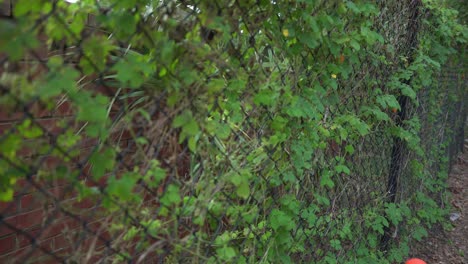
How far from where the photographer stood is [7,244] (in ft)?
6.36

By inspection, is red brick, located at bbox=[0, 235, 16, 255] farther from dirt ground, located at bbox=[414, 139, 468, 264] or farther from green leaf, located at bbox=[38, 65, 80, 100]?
dirt ground, located at bbox=[414, 139, 468, 264]

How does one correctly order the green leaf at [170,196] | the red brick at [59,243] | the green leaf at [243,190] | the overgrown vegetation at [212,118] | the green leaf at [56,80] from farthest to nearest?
the red brick at [59,243] < the green leaf at [243,190] < the green leaf at [170,196] < the overgrown vegetation at [212,118] < the green leaf at [56,80]

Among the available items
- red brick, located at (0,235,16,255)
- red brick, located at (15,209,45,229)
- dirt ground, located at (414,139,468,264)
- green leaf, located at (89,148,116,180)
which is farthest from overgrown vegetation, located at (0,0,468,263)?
dirt ground, located at (414,139,468,264)

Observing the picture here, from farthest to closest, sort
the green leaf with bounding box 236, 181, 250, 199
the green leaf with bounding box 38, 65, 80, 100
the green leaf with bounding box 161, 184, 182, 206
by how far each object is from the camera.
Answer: the green leaf with bounding box 236, 181, 250, 199
the green leaf with bounding box 161, 184, 182, 206
the green leaf with bounding box 38, 65, 80, 100

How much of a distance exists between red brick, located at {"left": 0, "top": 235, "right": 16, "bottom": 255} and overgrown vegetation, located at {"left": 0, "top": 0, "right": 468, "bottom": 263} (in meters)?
0.39

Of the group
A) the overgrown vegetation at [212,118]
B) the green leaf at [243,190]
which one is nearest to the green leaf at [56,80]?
the overgrown vegetation at [212,118]

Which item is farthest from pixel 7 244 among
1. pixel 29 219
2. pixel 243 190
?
pixel 243 190

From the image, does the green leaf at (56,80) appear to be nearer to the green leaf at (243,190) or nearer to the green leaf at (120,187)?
the green leaf at (120,187)

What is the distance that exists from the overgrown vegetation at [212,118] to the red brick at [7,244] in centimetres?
39

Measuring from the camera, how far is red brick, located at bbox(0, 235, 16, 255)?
191cm

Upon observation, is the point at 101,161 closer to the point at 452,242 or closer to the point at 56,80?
the point at 56,80

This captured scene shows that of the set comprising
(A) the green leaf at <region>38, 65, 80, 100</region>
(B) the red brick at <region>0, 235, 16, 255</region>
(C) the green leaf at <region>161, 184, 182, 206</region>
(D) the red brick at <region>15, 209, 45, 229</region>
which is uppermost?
(A) the green leaf at <region>38, 65, 80, 100</region>

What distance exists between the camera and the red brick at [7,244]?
191 centimetres

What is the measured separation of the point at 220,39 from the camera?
149cm
